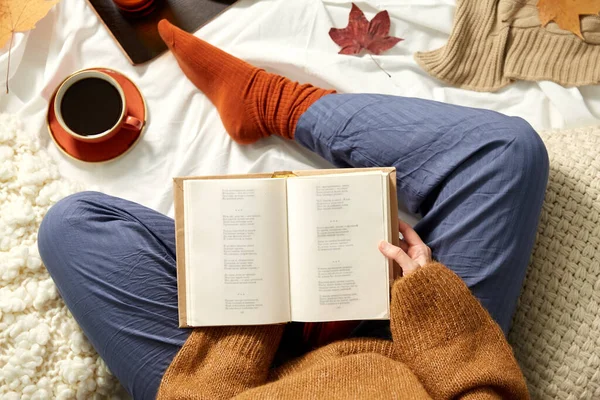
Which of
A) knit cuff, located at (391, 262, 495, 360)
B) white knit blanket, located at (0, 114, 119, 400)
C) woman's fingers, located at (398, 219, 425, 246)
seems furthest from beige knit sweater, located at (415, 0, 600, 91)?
white knit blanket, located at (0, 114, 119, 400)

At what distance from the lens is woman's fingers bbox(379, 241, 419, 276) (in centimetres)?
68

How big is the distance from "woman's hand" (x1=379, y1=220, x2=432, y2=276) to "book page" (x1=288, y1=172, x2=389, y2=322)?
0.01m

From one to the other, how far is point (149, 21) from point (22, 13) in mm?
205

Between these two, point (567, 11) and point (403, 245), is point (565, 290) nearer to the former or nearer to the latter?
point (403, 245)

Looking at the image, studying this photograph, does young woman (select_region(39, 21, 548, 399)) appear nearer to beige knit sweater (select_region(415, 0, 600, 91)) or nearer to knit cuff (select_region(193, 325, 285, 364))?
knit cuff (select_region(193, 325, 285, 364))

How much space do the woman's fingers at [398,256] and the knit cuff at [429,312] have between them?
0.04 feet

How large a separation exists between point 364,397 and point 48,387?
454 mm

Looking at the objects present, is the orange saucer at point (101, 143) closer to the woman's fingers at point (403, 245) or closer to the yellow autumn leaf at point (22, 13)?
the yellow autumn leaf at point (22, 13)

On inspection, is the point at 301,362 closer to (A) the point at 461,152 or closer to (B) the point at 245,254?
(B) the point at 245,254

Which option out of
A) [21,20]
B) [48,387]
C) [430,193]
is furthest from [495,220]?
[21,20]

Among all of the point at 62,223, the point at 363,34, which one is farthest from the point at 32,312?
the point at 363,34

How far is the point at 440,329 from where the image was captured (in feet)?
2.19

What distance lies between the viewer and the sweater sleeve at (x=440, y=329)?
25.6 inches

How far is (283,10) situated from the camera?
3.20 feet
